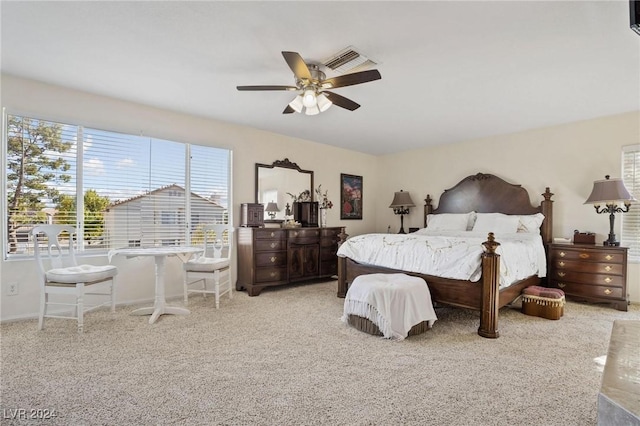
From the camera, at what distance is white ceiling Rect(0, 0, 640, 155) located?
208 centimetres

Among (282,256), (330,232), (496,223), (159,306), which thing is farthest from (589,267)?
(159,306)

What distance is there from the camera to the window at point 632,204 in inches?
156

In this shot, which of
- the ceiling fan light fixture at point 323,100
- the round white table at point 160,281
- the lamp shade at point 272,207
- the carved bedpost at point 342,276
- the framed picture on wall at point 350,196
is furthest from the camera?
the framed picture on wall at point 350,196

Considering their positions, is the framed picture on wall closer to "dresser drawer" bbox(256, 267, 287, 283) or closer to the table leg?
"dresser drawer" bbox(256, 267, 287, 283)

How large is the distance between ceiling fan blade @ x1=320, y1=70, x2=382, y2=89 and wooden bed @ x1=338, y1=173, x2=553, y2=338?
66.2 inches

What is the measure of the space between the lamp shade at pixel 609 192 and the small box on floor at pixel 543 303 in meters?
1.31

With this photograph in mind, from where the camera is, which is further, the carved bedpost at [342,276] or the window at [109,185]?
the carved bedpost at [342,276]

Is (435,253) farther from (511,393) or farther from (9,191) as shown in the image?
(9,191)

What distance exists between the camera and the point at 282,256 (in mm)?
4648

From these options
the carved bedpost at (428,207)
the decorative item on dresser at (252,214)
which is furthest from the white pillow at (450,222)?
the decorative item on dresser at (252,214)

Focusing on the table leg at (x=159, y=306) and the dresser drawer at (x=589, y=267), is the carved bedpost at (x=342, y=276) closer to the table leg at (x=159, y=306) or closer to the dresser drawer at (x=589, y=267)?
the table leg at (x=159, y=306)

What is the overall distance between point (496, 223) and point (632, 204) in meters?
1.51

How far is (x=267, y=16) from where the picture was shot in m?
2.13

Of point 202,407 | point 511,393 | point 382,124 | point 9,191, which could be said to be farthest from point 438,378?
point 9,191
